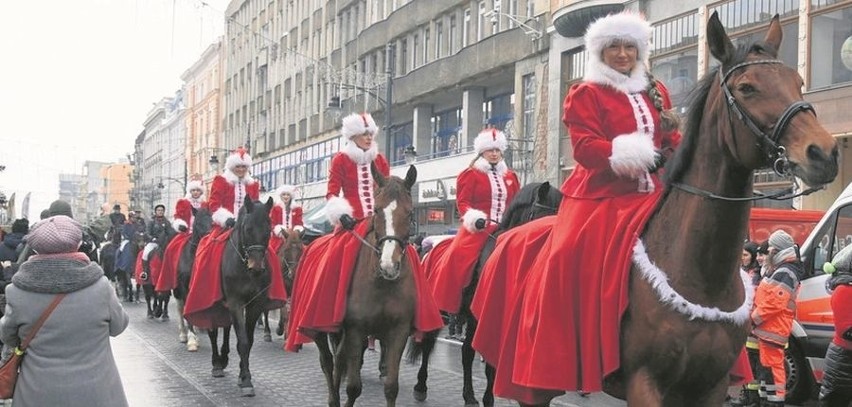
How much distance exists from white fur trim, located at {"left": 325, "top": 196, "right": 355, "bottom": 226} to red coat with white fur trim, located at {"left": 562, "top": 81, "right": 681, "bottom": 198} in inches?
157

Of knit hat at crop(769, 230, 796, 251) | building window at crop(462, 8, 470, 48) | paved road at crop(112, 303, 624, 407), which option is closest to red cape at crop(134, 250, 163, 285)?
paved road at crop(112, 303, 624, 407)

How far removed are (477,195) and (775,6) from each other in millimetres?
13433

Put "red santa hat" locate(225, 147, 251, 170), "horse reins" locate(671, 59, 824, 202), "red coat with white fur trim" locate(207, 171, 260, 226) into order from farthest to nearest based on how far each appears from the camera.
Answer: "red santa hat" locate(225, 147, 251, 170) < "red coat with white fur trim" locate(207, 171, 260, 226) < "horse reins" locate(671, 59, 824, 202)

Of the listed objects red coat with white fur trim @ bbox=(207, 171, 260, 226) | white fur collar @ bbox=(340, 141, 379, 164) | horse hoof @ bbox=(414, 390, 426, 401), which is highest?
white fur collar @ bbox=(340, 141, 379, 164)

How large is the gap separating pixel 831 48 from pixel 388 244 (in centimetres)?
1497

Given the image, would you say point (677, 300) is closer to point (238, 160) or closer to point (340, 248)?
point (340, 248)

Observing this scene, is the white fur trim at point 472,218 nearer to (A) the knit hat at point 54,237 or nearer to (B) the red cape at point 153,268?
(A) the knit hat at point 54,237

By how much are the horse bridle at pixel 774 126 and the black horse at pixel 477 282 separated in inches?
176

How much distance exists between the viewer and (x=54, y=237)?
18.0 feet

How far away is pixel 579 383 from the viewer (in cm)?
489

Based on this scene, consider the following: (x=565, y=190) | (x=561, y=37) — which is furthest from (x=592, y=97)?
(x=561, y=37)

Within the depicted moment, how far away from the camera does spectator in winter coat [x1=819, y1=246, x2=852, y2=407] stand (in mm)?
7801

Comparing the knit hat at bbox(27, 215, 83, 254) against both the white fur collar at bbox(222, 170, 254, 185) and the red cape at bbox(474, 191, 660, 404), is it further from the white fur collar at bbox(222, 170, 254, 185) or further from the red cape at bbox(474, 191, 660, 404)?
the white fur collar at bbox(222, 170, 254, 185)

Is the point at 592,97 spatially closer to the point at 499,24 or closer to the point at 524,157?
the point at 524,157
